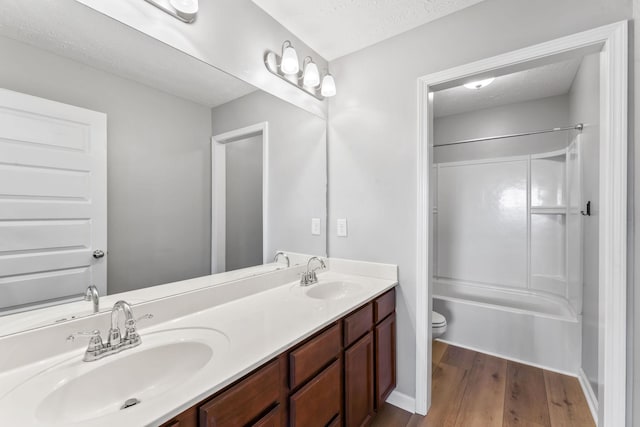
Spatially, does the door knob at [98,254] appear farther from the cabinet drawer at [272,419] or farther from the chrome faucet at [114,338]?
the cabinet drawer at [272,419]

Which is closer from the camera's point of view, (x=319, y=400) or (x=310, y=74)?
(x=319, y=400)

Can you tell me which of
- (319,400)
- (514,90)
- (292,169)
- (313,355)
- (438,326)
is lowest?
(438,326)

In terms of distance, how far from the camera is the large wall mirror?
33.0 inches

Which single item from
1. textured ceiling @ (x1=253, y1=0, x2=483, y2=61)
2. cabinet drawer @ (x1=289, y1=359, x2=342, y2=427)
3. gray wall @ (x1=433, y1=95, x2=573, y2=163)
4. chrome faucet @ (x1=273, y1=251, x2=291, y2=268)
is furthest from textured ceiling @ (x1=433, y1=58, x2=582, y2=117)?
cabinet drawer @ (x1=289, y1=359, x2=342, y2=427)

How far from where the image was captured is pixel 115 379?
0.85 meters

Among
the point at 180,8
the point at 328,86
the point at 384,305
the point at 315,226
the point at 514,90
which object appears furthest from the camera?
the point at 514,90

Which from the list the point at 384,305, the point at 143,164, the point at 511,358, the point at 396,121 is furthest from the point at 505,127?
the point at 143,164

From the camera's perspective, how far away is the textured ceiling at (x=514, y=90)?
2217mm

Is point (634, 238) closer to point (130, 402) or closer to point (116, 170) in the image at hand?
point (130, 402)

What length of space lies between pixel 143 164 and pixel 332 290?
128 centimetres

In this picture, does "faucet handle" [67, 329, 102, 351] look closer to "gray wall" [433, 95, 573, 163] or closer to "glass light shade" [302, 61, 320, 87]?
"glass light shade" [302, 61, 320, 87]

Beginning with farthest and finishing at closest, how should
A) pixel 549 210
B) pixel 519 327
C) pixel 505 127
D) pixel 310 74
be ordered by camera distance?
pixel 505 127
pixel 549 210
pixel 519 327
pixel 310 74

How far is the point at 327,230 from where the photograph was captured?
210 cm

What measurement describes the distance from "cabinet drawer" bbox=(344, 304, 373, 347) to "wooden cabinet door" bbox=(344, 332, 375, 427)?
0.04 m
